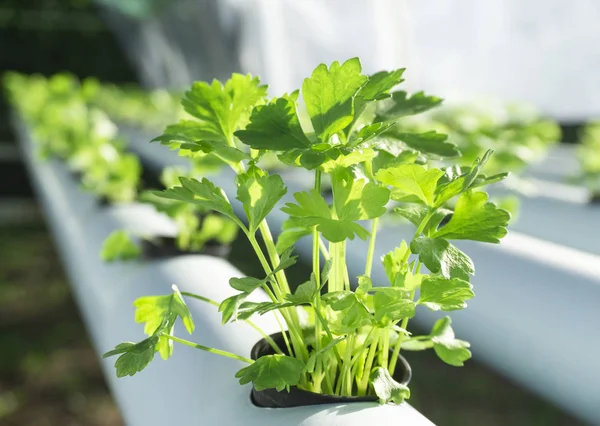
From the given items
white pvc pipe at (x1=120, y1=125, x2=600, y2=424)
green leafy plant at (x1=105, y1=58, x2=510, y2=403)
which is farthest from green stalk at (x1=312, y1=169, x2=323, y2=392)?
white pvc pipe at (x1=120, y1=125, x2=600, y2=424)

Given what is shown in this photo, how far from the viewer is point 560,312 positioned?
2.99 feet

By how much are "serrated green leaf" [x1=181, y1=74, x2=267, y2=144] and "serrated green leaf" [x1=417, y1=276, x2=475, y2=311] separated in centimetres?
22

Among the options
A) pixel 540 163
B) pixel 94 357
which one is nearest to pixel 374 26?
pixel 540 163

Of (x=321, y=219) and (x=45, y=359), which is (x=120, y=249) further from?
(x=45, y=359)

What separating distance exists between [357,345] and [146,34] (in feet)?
21.7

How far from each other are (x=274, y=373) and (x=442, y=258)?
0.16 metres

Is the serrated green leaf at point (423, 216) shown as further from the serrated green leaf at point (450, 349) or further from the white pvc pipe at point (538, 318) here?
the white pvc pipe at point (538, 318)

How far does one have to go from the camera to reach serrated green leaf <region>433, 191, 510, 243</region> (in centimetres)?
48

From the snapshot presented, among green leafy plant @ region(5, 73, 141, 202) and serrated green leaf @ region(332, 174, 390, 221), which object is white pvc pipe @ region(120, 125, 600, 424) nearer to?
serrated green leaf @ region(332, 174, 390, 221)

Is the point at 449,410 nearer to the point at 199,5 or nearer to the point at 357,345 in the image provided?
the point at 357,345

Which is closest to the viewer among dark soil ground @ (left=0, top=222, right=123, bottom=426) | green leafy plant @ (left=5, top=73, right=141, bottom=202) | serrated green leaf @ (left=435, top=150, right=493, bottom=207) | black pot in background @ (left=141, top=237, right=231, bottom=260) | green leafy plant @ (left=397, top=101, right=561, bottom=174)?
serrated green leaf @ (left=435, top=150, right=493, bottom=207)

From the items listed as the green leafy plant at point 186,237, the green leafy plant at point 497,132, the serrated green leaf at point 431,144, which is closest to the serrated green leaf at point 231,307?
the serrated green leaf at point 431,144

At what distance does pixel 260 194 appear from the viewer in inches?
21.1

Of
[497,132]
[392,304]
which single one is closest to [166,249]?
[392,304]
